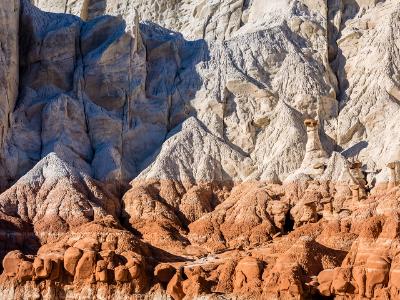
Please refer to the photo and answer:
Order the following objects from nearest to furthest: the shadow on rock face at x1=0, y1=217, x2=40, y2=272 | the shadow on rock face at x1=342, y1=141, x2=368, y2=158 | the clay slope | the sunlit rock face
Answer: the sunlit rock face < the shadow on rock face at x1=0, y1=217, x2=40, y2=272 < the clay slope < the shadow on rock face at x1=342, y1=141, x2=368, y2=158

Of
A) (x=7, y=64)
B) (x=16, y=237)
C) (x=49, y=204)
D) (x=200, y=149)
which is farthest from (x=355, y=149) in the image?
(x=16, y=237)

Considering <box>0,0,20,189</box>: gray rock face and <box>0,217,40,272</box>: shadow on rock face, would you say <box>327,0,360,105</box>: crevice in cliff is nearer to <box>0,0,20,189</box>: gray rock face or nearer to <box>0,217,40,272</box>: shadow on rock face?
<box>0,0,20,189</box>: gray rock face

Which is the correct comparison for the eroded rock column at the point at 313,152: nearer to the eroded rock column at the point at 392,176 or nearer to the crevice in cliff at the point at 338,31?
the eroded rock column at the point at 392,176

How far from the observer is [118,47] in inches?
3191

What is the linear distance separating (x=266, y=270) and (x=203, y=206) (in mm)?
13494

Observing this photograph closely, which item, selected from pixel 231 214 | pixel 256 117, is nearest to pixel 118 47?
pixel 256 117

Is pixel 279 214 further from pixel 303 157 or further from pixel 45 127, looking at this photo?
pixel 45 127

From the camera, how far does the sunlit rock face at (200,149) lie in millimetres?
61438

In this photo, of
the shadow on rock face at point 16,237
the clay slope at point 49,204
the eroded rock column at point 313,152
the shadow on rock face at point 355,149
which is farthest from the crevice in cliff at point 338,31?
the shadow on rock face at point 16,237

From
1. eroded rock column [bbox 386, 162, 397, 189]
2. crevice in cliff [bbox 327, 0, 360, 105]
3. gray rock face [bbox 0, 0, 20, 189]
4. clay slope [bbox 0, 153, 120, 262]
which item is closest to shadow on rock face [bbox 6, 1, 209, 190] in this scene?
gray rock face [bbox 0, 0, 20, 189]

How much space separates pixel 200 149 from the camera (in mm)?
78375

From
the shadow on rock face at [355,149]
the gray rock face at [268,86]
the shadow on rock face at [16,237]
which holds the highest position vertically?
the gray rock face at [268,86]

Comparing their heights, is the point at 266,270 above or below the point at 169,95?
below

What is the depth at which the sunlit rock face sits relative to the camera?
61438mm
